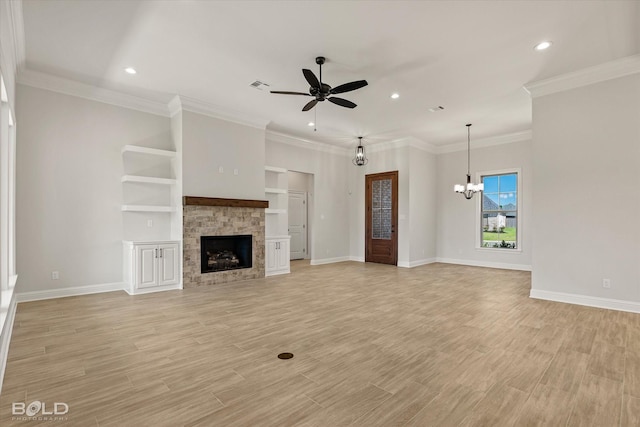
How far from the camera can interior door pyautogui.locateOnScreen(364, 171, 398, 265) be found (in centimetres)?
862

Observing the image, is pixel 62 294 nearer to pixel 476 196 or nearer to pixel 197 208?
pixel 197 208

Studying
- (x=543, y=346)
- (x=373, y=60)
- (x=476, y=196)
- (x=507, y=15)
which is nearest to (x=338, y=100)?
(x=373, y=60)

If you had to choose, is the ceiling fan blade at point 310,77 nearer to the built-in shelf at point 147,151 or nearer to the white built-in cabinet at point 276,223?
the built-in shelf at point 147,151

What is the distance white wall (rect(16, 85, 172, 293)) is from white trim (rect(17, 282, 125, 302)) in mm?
62

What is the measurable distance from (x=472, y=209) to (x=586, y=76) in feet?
14.4

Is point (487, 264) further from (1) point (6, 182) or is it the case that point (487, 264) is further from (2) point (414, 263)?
(1) point (6, 182)

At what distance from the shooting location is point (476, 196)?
27.8ft

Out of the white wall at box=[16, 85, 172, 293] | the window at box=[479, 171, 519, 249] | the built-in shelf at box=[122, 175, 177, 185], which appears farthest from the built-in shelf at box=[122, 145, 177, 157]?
the window at box=[479, 171, 519, 249]

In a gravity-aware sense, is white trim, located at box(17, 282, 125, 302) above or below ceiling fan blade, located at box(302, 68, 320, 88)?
below

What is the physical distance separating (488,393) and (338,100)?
3616mm

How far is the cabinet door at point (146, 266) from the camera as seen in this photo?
5184 mm

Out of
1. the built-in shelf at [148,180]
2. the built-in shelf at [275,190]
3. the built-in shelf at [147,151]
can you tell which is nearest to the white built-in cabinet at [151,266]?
the built-in shelf at [148,180]

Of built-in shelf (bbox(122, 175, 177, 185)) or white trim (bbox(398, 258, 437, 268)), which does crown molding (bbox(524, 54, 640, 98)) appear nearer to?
white trim (bbox(398, 258, 437, 268))

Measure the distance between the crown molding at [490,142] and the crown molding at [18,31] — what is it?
8700mm
